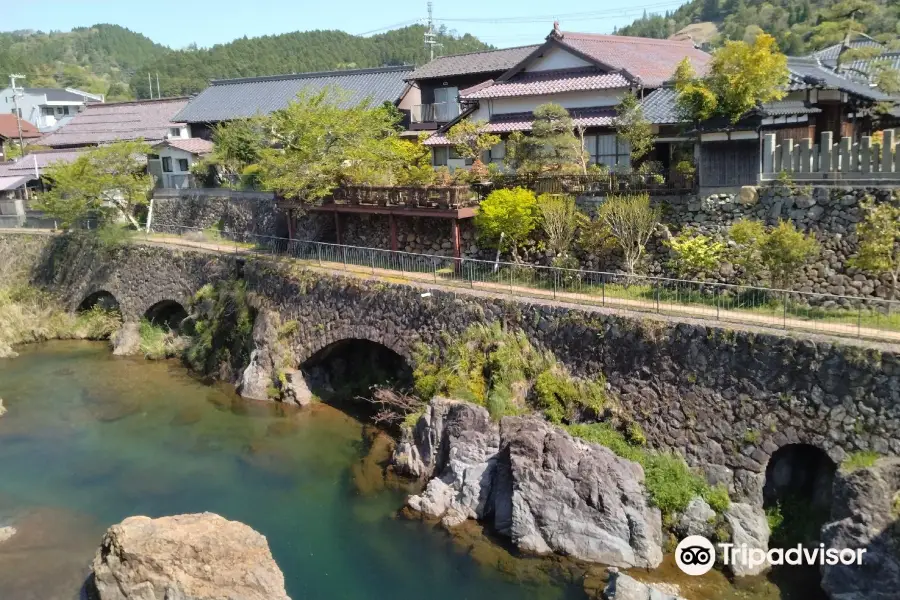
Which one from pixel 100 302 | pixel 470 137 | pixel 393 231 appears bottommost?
pixel 100 302

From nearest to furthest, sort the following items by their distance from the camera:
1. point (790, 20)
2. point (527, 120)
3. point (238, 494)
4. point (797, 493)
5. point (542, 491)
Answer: point (797, 493)
point (542, 491)
point (238, 494)
point (527, 120)
point (790, 20)

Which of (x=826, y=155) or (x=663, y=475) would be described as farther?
(x=826, y=155)

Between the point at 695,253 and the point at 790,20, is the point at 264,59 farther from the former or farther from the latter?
the point at 695,253

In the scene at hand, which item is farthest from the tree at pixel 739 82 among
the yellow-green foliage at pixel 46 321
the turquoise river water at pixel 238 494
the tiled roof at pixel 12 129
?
the tiled roof at pixel 12 129

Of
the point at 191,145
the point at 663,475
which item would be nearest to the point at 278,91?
the point at 191,145

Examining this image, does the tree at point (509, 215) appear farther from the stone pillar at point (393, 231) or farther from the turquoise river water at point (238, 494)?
the turquoise river water at point (238, 494)

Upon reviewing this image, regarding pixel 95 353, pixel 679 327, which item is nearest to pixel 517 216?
pixel 679 327
